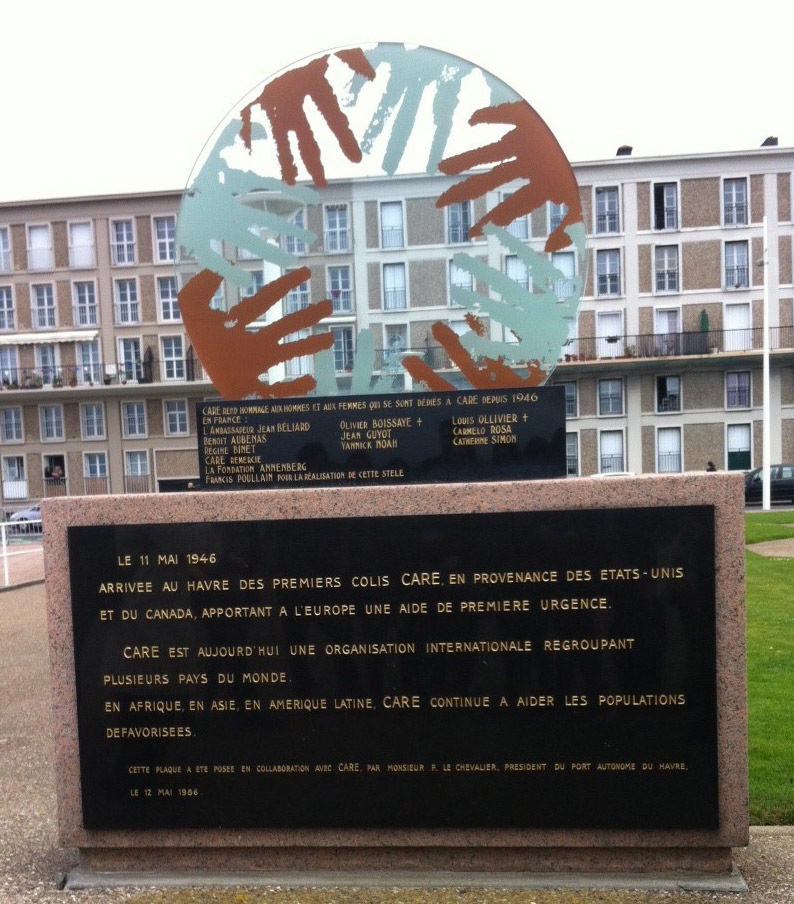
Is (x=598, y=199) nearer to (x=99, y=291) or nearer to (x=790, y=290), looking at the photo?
(x=790, y=290)

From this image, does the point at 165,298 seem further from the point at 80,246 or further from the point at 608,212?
the point at 608,212

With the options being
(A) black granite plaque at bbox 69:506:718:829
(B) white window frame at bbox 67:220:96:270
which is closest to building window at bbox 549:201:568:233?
(A) black granite plaque at bbox 69:506:718:829

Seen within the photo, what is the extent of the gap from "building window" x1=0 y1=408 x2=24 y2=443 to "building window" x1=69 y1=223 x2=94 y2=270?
858 cm

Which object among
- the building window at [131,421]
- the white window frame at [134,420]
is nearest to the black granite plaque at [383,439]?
the white window frame at [134,420]

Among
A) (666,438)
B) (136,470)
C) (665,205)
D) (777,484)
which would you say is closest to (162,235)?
(136,470)

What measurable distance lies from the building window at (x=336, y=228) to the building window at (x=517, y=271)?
3.24ft

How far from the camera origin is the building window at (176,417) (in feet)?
135

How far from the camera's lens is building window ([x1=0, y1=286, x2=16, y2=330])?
42.7m

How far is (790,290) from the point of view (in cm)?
3734

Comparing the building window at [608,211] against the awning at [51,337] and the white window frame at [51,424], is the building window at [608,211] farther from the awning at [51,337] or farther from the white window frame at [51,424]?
the white window frame at [51,424]

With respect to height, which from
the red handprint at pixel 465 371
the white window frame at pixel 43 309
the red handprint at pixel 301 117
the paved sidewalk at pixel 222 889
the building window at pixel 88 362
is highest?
the white window frame at pixel 43 309

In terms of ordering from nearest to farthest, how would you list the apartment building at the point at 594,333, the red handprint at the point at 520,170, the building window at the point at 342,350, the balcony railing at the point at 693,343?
1. the red handprint at the point at 520,170
2. the building window at the point at 342,350
3. the apartment building at the point at 594,333
4. the balcony railing at the point at 693,343

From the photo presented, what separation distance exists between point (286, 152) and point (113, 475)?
132 ft

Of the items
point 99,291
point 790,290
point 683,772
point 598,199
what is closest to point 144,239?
point 99,291
